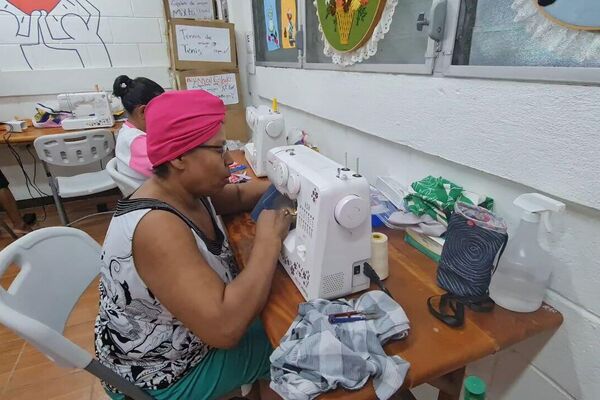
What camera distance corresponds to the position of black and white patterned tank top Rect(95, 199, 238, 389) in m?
0.75

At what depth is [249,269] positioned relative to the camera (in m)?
0.76

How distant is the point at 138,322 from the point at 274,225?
0.41 meters

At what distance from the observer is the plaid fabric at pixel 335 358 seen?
0.54 m

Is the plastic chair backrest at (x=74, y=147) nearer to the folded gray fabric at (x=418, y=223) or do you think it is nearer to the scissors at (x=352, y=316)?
the folded gray fabric at (x=418, y=223)

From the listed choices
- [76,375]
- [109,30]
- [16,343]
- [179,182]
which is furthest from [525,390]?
[109,30]

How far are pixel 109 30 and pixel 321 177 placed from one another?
10.8ft

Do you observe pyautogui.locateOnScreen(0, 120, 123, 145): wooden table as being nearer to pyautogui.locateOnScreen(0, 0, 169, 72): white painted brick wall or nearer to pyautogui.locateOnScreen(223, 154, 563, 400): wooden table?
pyautogui.locateOnScreen(0, 0, 169, 72): white painted brick wall

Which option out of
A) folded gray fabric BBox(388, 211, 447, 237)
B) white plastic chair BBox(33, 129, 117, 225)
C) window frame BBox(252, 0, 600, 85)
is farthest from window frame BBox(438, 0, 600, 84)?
white plastic chair BBox(33, 129, 117, 225)

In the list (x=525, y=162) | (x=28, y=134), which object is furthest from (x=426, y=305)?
(x=28, y=134)

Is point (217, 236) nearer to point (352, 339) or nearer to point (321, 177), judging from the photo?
point (321, 177)

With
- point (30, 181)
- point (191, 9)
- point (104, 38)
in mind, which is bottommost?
point (30, 181)

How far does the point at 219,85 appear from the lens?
2686mm

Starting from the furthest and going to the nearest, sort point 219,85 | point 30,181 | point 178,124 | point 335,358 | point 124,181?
point 30,181, point 219,85, point 124,181, point 178,124, point 335,358

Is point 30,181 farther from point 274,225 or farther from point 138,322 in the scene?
point 274,225
